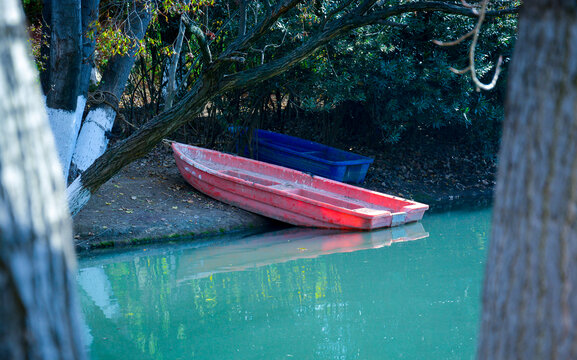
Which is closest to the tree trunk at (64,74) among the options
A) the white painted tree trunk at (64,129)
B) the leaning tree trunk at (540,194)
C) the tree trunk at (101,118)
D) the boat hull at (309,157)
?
the white painted tree trunk at (64,129)

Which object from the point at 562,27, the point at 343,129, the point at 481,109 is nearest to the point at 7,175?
the point at 562,27

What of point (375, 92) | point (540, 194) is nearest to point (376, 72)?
point (375, 92)

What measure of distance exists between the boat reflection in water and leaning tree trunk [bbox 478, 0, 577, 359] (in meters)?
5.65

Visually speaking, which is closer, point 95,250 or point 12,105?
point 12,105

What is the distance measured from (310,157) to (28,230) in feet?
31.7

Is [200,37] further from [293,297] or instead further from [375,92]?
[375,92]

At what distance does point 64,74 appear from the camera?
7.69m

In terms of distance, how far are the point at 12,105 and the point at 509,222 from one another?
4.73 feet

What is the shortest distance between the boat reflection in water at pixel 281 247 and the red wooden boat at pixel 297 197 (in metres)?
0.21

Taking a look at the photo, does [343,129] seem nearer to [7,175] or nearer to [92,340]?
[92,340]

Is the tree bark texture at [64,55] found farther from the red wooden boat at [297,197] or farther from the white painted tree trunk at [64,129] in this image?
the red wooden boat at [297,197]

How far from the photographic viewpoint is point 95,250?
8.01 m

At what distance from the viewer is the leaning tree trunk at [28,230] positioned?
4.46 ft

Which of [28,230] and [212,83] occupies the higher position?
[212,83]
